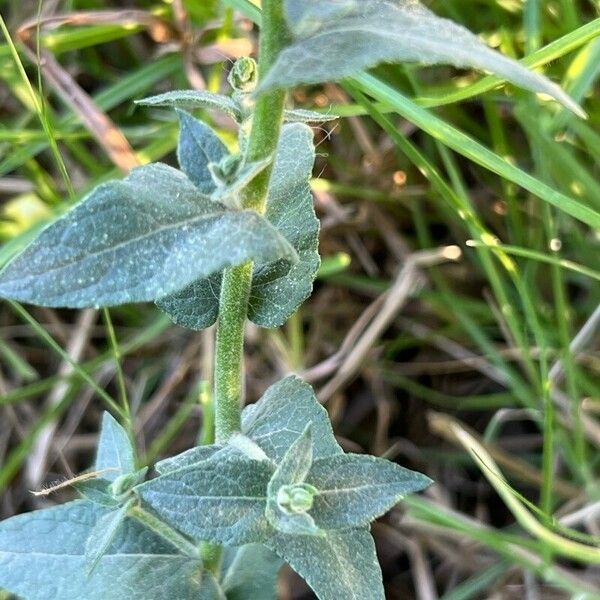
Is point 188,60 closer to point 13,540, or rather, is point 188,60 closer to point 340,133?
point 340,133

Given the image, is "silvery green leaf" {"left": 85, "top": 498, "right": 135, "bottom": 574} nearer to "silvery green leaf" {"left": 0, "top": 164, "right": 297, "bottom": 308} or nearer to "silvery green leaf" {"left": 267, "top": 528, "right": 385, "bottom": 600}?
"silvery green leaf" {"left": 267, "top": 528, "right": 385, "bottom": 600}

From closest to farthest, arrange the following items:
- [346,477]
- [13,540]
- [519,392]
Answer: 1. [346,477]
2. [13,540]
3. [519,392]

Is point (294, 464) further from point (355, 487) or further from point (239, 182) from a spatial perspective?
point (239, 182)

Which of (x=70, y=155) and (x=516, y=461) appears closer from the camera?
(x=516, y=461)

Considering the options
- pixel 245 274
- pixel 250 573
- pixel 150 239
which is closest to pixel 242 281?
pixel 245 274

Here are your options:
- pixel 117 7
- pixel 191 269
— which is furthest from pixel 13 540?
pixel 117 7

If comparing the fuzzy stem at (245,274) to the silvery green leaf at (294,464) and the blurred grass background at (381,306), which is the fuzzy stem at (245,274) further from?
the blurred grass background at (381,306)
